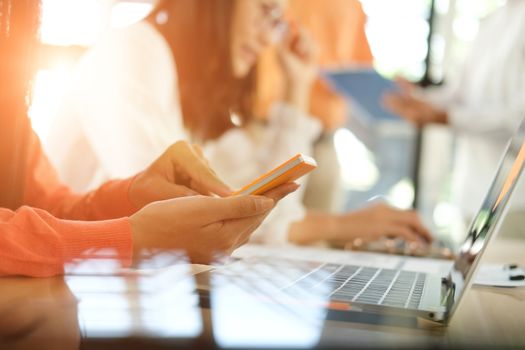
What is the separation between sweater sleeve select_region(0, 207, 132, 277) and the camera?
57 cm

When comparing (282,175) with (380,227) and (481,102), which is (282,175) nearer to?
(380,227)

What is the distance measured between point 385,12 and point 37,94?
2.07m

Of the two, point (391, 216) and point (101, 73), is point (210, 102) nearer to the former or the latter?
point (101, 73)

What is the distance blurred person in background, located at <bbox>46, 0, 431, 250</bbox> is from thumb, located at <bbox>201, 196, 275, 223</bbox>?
0.41 ft

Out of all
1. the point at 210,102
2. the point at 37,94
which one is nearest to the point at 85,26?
the point at 37,94

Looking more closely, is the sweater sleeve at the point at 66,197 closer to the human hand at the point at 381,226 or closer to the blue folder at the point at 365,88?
the human hand at the point at 381,226

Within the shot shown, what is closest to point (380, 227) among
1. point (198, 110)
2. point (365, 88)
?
point (198, 110)

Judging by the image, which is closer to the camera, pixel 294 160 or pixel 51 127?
pixel 294 160

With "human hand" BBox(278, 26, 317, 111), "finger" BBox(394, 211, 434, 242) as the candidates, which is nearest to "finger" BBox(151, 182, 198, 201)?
"finger" BBox(394, 211, 434, 242)

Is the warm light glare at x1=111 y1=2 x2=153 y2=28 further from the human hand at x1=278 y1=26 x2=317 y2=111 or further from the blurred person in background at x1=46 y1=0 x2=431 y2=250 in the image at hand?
the human hand at x1=278 y1=26 x2=317 y2=111

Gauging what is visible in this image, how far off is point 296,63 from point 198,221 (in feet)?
4.55

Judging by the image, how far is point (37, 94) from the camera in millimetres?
743

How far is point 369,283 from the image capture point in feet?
2.02

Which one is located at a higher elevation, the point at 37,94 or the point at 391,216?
the point at 37,94
